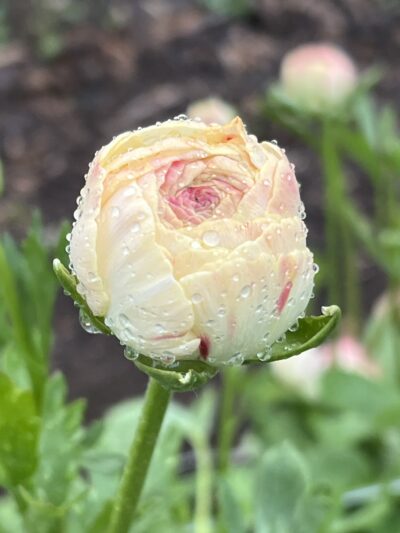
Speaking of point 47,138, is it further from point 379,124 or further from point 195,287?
point 195,287

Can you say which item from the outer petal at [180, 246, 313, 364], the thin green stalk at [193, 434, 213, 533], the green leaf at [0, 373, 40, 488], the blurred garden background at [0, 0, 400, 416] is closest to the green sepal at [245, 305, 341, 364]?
the outer petal at [180, 246, 313, 364]

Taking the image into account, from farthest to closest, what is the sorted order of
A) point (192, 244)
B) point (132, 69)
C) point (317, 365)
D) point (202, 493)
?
point (132, 69) < point (317, 365) < point (202, 493) < point (192, 244)

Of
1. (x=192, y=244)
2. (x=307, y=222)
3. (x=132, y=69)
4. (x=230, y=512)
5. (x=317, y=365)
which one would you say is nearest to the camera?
(x=192, y=244)

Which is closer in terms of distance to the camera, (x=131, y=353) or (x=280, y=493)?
(x=131, y=353)

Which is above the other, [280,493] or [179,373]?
[179,373]

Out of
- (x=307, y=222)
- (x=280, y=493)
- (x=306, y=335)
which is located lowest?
(x=307, y=222)

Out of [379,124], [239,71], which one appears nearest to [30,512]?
[379,124]

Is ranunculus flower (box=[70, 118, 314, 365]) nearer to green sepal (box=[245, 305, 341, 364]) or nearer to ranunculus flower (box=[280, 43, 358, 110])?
green sepal (box=[245, 305, 341, 364])

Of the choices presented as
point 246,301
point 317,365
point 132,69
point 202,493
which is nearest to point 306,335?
point 246,301

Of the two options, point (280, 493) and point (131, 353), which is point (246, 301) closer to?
point (131, 353)
